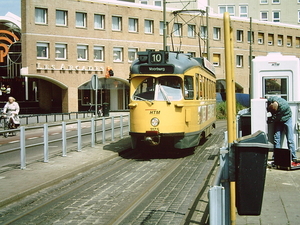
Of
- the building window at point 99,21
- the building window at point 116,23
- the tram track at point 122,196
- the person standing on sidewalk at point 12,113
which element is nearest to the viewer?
the tram track at point 122,196

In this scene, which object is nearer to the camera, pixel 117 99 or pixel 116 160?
pixel 116 160

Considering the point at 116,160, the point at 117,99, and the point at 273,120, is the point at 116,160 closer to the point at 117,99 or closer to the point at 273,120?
the point at 273,120

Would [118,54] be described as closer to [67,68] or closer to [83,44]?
[83,44]

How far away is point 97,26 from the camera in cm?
4603

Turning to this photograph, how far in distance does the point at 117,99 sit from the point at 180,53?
3573 centimetres

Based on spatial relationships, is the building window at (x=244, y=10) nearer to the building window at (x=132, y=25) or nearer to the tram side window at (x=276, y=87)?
the building window at (x=132, y=25)

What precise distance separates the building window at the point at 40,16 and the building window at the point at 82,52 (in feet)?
13.6

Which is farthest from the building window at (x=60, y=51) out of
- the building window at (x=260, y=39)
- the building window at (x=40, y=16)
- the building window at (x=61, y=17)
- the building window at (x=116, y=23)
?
the building window at (x=260, y=39)

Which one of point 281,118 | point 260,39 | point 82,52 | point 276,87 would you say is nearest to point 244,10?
point 260,39

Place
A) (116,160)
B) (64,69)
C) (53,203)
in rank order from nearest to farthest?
1. (53,203)
2. (116,160)
3. (64,69)

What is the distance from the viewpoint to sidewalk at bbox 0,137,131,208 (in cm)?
847

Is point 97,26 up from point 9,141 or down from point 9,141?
up

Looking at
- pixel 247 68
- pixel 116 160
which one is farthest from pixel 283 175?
pixel 247 68

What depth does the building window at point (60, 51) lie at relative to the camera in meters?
43.2
